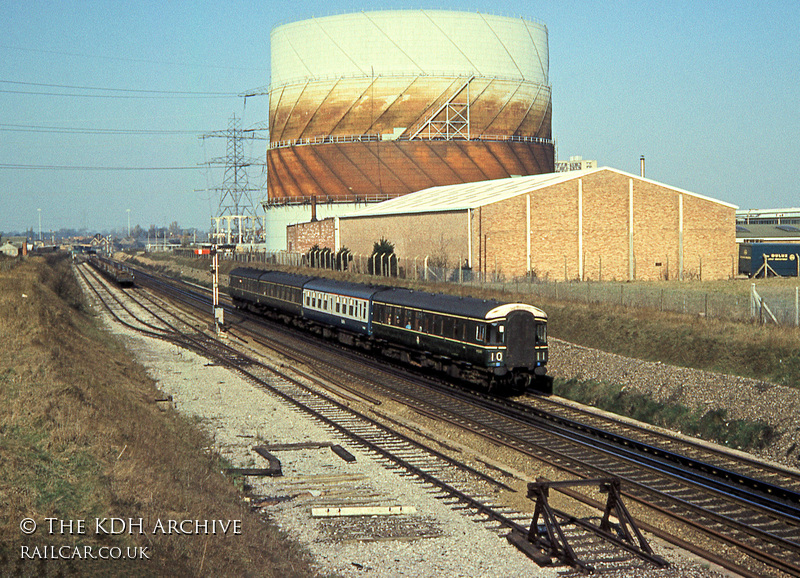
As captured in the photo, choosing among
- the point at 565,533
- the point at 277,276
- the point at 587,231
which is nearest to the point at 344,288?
the point at 277,276

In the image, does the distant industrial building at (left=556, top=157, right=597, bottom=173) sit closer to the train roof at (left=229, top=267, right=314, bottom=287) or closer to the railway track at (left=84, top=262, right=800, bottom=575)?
the train roof at (left=229, top=267, right=314, bottom=287)

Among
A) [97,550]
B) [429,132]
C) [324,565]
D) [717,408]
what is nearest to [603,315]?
[717,408]

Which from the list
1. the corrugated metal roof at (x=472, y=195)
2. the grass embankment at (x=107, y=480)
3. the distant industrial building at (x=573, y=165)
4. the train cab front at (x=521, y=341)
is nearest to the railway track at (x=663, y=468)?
the train cab front at (x=521, y=341)

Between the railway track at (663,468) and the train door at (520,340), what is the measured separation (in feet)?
4.23

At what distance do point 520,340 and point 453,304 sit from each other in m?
3.47

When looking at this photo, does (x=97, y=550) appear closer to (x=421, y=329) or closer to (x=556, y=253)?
(x=421, y=329)

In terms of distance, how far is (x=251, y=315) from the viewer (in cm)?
5584

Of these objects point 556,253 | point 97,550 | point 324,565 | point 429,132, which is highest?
point 429,132

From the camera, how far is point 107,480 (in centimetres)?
1327

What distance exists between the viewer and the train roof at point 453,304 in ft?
86.9

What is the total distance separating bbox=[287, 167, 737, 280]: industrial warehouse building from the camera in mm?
50250

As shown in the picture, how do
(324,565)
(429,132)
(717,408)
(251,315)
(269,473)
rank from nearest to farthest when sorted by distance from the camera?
(324,565) → (269,473) → (717,408) → (251,315) → (429,132)

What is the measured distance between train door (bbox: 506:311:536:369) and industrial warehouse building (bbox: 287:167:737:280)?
2295 centimetres

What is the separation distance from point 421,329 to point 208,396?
7941mm
